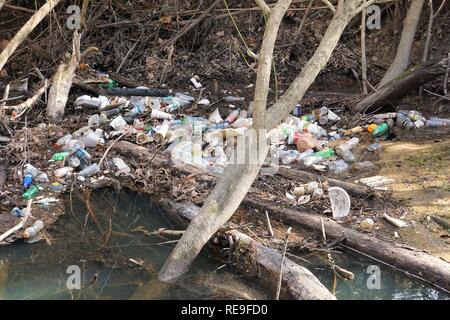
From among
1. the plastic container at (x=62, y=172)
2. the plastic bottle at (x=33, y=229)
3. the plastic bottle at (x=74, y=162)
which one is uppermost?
the plastic bottle at (x=74, y=162)

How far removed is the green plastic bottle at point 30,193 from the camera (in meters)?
5.18

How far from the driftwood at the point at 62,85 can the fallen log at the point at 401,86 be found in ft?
11.5

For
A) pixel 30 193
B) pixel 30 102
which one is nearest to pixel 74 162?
pixel 30 193

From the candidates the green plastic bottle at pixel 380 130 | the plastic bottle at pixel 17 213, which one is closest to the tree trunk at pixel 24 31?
the plastic bottle at pixel 17 213

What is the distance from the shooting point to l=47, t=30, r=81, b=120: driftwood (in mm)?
6938

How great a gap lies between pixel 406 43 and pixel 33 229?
16.5 feet

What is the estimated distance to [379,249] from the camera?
421cm

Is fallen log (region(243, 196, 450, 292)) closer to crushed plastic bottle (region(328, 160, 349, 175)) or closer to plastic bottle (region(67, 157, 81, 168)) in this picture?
crushed plastic bottle (region(328, 160, 349, 175))

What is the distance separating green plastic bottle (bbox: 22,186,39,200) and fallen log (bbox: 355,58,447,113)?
376 centimetres

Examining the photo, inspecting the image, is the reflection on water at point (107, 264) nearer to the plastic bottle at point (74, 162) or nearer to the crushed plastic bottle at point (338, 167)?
the plastic bottle at point (74, 162)

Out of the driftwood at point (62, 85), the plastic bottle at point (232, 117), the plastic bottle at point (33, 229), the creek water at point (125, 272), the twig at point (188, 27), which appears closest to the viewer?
the creek water at point (125, 272)

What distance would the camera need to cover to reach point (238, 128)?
20.6 ft
